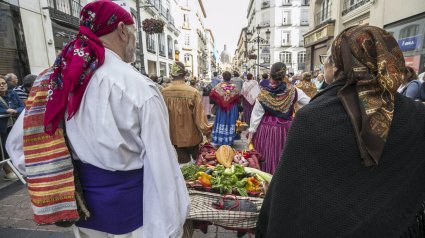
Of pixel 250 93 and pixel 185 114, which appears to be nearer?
pixel 185 114

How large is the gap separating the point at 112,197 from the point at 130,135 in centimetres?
39

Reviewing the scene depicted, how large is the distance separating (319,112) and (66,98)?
4.72 feet

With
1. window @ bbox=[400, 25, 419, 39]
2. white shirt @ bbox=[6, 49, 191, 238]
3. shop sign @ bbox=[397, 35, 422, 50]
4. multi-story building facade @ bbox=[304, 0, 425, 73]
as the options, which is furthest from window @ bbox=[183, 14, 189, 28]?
white shirt @ bbox=[6, 49, 191, 238]

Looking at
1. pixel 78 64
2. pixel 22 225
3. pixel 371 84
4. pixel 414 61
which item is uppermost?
pixel 414 61

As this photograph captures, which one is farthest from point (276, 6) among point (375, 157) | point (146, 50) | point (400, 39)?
point (375, 157)

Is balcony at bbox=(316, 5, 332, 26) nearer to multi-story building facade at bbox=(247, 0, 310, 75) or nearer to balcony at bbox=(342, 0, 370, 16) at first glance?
balcony at bbox=(342, 0, 370, 16)

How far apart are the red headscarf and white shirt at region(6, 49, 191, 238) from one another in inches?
1.6

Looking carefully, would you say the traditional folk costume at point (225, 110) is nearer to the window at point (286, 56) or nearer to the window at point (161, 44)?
the window at point (161, 44)

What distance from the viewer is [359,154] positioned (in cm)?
120

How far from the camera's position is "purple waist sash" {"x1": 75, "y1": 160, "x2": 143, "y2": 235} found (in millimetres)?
1232

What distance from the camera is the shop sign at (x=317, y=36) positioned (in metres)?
14.9

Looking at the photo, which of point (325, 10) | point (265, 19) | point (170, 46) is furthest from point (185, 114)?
point (265, 19)

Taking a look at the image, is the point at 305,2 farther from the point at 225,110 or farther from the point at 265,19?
the point at 225,110

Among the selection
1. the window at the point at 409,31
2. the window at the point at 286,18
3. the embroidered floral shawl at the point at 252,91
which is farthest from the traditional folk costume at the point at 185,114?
the window at the point at 286,18
